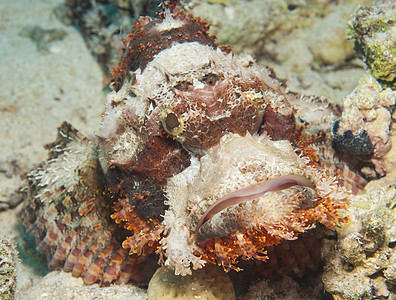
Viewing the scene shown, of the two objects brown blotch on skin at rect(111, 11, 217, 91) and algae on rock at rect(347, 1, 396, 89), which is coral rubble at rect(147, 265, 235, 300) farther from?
algae on rock at rect(347, 1, 396, 89)

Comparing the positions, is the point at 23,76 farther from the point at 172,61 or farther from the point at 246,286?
the point at 246,286

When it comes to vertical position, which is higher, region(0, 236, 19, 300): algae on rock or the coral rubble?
region(0, 236, 19, 300): algae on rock

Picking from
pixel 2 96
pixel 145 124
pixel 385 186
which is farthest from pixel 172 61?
pixel 2 96

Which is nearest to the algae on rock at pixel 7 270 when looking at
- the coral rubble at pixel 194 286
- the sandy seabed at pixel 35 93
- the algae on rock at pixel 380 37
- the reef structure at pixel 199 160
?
the reef structure at pixel 199 160

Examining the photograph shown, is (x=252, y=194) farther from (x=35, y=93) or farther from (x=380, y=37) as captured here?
(x=35, y=93)

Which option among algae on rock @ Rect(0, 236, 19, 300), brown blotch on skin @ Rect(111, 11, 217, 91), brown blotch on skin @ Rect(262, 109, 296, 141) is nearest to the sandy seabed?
algae on rock @ Rect(0, 236, 19, 300)

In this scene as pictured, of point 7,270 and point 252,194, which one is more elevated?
point 252,194

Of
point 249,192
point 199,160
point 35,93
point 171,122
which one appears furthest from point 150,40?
point 35,93
